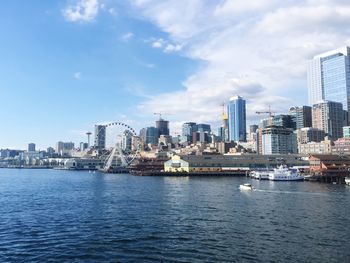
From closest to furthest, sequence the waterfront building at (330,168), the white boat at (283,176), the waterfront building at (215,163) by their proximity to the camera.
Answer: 1. the waterfront building at (330,168)
2. the white boat at (283,176)
3. the waterfront building at (215,163)

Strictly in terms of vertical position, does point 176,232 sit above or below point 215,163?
below

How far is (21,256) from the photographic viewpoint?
3372cm

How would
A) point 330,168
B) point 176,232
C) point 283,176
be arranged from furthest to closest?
1. point 283,176
2. point 330,168
3. point 176,232

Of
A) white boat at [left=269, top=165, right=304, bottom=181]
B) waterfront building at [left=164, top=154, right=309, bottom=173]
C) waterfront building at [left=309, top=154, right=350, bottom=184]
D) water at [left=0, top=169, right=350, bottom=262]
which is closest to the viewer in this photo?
water at [left=0, top=169, right=350, bottom=262]

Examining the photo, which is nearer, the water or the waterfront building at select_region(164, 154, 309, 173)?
the water

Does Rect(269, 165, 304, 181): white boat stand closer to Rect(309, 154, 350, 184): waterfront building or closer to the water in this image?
Rect(309, 154, 350, 184): waterfront building

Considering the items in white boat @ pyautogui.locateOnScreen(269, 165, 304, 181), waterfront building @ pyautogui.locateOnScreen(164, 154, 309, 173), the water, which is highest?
waterfront building @ pyautogui.locateOnScreen(164, 154, 309, 173)

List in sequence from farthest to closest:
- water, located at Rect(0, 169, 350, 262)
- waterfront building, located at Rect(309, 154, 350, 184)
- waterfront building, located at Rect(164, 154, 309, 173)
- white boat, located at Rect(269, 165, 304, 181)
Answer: waterfront building, located at Rect(164, 154, 309, 173) < white boat, located at Rect(269, 165, 304, 181) < waterfront building, located at Rect(309, 154, 350, 184) < water, located at Rect(0, 169, 350, 262)

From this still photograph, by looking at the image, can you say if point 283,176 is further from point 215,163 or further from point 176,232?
point 176,232

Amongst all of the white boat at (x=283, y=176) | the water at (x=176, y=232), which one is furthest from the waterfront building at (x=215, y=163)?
the water at (x=176, y=232)

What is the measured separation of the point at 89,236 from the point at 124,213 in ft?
50.4

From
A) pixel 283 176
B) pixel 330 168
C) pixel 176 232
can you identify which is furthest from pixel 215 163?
pixel 176 232

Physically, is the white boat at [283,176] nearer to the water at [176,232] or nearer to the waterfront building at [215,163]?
the waterfront building at [215,163]

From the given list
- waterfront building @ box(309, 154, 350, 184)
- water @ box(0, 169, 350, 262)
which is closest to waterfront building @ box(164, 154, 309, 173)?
waterfront building @ box(309, 154, 350, 184)
